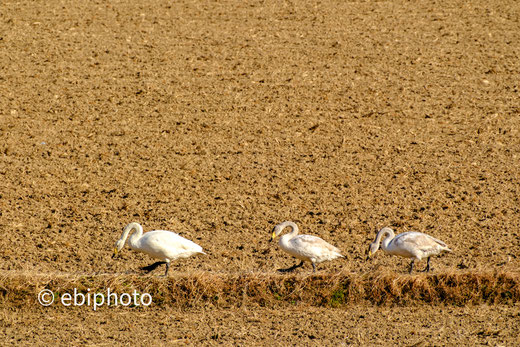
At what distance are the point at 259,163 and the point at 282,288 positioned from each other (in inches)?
213

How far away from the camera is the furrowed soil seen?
8664 mm

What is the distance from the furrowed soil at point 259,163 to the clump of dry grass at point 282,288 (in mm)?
22

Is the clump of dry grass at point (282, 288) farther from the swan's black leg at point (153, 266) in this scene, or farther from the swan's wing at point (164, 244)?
the swan's black leg at point (153, 266)

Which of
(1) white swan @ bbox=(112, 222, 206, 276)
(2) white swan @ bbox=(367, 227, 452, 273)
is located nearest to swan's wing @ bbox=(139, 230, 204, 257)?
(1) white swan @ bbox=(112, 222, 206, 276)

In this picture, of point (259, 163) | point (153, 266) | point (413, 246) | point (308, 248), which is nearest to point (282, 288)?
point (308, 248)

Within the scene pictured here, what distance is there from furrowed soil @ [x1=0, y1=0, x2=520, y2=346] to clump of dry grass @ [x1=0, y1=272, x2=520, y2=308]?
22mm

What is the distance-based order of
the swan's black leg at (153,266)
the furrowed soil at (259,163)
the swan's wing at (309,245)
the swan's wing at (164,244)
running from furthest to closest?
the swan's black leg at (153,266), the swan's wing at (309,245), the swan's wing at (164,244), the furrowed soil at (259,163)

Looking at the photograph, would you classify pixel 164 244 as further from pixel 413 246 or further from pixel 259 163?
pixel 259 163

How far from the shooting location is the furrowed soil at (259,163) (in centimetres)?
866

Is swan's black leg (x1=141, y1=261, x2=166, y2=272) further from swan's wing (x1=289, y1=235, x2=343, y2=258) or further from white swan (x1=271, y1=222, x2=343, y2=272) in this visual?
swan's wing (x1=289, y1=235, x2=343, y2=258)

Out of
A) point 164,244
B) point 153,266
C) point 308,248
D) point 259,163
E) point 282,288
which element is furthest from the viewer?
point 259,163

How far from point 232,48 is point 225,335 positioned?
42.4ft

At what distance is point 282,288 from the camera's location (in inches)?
346

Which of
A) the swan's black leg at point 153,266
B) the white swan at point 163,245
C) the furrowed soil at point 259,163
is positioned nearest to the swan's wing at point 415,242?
the furrowed soil at point 259,163
